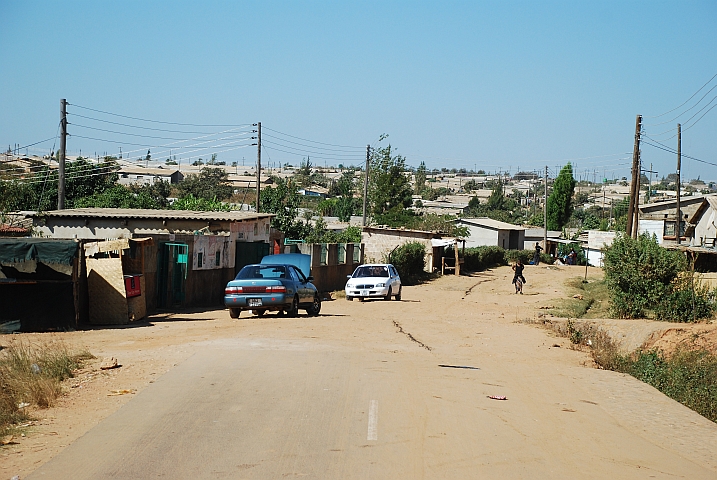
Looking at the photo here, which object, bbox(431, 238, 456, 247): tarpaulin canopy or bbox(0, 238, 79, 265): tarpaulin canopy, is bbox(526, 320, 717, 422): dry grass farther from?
bbox(431, 238, 456, 247): tarpaulin canopy

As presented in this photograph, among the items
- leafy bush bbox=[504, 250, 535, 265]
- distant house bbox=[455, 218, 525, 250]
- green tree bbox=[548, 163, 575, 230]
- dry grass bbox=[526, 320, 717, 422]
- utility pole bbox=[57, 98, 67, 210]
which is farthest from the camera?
green tree bbox=[548, 163, 575, 230]

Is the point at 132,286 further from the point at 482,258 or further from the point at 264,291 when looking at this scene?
the point at 482,258

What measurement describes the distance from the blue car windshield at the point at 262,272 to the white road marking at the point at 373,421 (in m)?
12.5

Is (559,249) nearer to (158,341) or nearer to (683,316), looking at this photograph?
(683,316)

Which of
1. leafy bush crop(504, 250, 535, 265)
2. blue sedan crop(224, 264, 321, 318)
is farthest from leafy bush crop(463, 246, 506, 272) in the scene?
blue sedan crop(224, 264, 321, 318)

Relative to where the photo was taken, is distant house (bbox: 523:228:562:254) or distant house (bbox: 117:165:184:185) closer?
distant house (bbox: 523:228:562:254)

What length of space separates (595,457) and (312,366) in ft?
19.0

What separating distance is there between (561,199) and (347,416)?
101 meters

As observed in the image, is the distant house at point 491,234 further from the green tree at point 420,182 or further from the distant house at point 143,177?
the green tree at point 420,182

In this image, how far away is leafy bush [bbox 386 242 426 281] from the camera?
48875 millimetres

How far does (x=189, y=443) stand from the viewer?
8273 millimetres

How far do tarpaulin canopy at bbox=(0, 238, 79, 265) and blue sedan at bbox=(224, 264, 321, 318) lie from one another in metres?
5.18

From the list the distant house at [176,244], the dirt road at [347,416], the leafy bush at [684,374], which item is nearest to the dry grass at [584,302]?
the leafy bush at [684,374]

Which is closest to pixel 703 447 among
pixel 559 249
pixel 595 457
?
pixel 595 457
